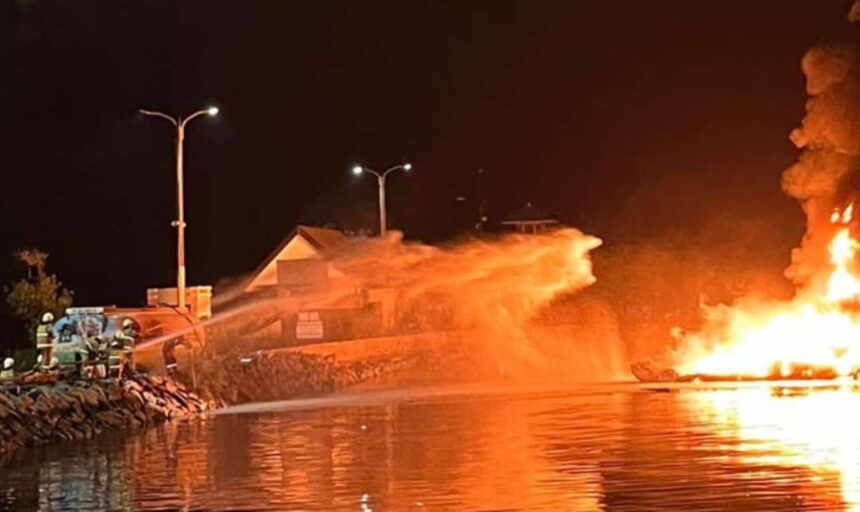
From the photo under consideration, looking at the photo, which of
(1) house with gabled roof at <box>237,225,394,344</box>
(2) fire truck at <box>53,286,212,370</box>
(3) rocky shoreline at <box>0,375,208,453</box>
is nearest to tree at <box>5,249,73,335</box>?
(2) fire truck at <box>53,286,212,370</box>

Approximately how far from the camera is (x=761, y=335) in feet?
173

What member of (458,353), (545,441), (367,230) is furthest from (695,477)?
(367,230)

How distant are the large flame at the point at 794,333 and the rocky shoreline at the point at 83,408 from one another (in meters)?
19.3

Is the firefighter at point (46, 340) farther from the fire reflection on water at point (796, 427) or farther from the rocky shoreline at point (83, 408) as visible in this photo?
the fire reflection on water at point (796, 427)

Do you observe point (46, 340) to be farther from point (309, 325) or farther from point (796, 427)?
point (309, 325)

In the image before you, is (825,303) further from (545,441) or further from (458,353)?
(545,441)

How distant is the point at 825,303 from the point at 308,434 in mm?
27338

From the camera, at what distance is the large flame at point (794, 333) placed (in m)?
50.5

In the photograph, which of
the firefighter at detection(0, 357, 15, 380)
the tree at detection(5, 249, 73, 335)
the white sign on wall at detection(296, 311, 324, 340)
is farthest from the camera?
the white sign on wall at detection(296, 311, 324, 340)

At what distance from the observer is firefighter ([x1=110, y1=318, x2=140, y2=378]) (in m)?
41.6

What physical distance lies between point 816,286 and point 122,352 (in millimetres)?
26772

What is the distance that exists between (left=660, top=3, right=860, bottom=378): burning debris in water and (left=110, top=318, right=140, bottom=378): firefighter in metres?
19.8

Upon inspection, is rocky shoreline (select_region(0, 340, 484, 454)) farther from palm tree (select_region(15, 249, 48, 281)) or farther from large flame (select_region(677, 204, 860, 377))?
palm tree (select_region(15, 249, 48, 281))

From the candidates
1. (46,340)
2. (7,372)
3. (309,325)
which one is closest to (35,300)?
(309,325)
